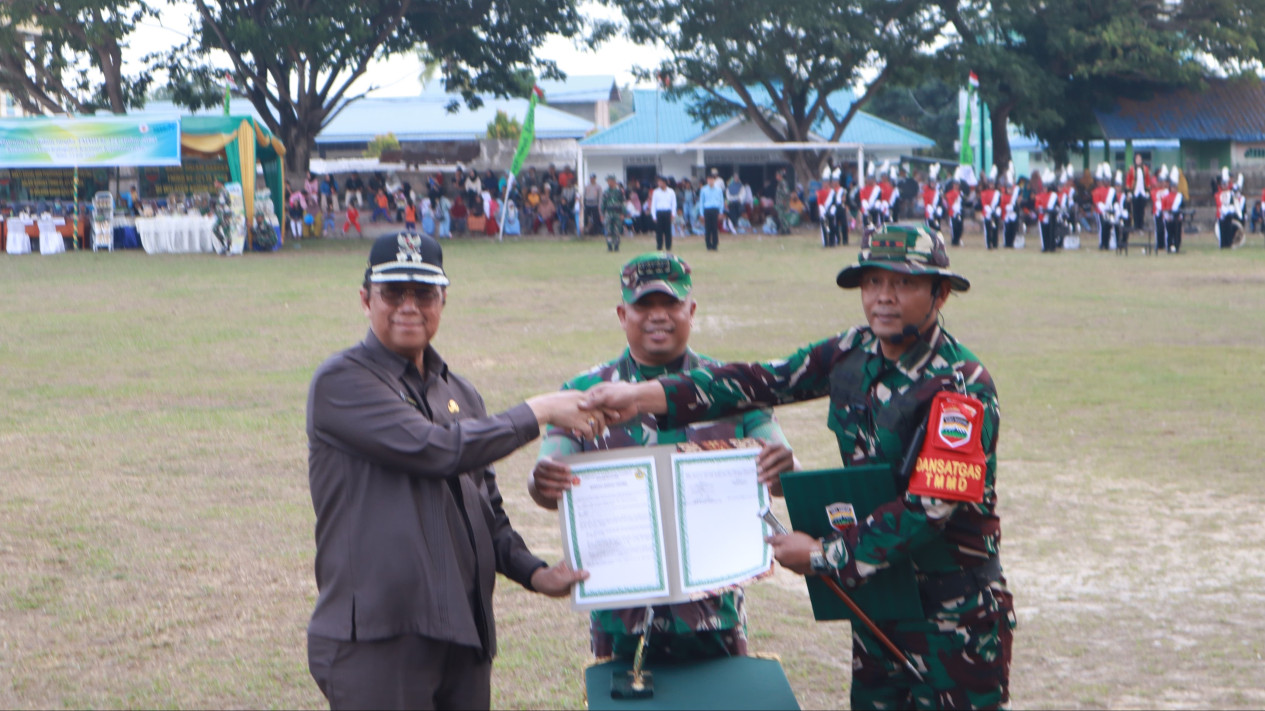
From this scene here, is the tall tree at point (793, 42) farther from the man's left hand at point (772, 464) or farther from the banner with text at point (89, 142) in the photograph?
the man's left hand at point (772, 464)

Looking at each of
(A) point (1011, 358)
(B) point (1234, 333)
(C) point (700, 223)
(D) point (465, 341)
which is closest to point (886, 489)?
(A) point (1011, 358)

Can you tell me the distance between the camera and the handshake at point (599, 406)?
3.20 metres

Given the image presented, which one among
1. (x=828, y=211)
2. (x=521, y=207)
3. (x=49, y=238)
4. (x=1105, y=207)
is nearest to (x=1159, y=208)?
(x=1105, y=207)

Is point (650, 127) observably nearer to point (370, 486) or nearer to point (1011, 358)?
point (1011, 358)

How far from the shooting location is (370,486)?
2.91 metres

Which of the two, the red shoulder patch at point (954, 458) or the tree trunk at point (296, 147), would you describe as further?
the tree trunk at point (296, 147)

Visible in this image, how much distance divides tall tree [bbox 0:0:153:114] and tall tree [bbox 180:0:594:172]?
6.20 ft

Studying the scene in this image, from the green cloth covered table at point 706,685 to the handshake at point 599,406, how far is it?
59 cm

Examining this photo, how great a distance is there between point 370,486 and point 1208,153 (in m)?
45.7

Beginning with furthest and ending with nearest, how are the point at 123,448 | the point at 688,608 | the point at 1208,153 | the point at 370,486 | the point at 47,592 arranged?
1. the point at 1208,153
2. the point at 123,448
3. the point at 47,592
4. the point at 688,608
5. the point at 370,486

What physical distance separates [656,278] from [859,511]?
985 mm

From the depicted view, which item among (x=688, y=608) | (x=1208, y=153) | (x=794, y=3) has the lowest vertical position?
(x=688, y=608)

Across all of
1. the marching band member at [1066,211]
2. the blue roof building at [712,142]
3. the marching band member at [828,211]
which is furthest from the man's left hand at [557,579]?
the blue roof building at [712,142]

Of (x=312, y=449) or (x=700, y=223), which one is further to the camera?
(x=700, y=223)
